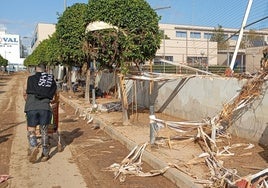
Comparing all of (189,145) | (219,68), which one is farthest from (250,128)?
(219,68)

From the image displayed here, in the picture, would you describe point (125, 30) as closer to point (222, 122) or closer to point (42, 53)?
point (222, 122)

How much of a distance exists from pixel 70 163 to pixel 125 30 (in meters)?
4.72

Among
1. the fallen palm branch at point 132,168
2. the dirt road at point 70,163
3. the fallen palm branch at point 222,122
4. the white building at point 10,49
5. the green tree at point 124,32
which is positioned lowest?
the dirt road at point 70,163

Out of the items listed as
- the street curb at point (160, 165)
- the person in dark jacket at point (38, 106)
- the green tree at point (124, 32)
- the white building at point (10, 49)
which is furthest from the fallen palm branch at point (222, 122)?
the white building at point (10, 49)

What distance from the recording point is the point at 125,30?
10984mm

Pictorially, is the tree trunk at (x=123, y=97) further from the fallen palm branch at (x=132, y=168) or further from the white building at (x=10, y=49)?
the white building at (x=10, y=49)

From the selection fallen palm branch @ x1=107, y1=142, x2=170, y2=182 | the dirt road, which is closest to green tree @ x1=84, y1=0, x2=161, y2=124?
the dirt road

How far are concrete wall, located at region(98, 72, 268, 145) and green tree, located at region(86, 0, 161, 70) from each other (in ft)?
5.81

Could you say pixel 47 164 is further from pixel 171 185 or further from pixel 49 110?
pixel 171 185

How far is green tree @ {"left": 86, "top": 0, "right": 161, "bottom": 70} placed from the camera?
1091cm

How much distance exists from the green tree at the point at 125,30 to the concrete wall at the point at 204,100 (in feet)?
5.81

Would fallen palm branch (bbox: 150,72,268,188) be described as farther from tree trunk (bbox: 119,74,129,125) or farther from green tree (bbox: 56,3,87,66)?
green tree (bbox: 56,3,87,66)

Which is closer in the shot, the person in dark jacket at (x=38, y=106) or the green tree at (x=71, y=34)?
the person in dark jacket at (x=38, y=106)

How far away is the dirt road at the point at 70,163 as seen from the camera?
628 cm
